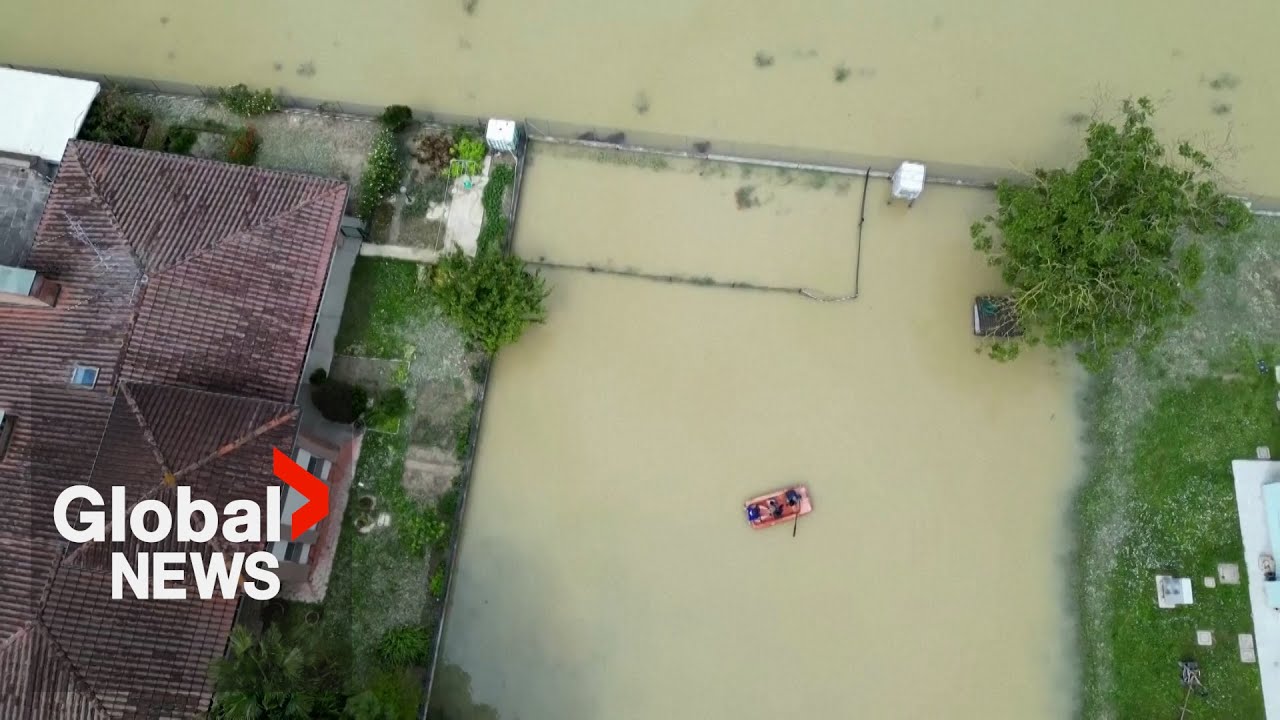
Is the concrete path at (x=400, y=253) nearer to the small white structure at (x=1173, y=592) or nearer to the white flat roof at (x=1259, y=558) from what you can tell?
the small white structure at (x=1173, y=592)

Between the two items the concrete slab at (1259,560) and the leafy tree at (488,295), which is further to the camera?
the leafy tree at (488,295)

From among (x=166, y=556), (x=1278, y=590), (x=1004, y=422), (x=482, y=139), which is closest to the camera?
(x=166, y=556)

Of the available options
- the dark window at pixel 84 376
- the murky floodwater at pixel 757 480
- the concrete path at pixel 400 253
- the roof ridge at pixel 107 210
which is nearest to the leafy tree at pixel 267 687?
the murky floodwater at pixel 757 480

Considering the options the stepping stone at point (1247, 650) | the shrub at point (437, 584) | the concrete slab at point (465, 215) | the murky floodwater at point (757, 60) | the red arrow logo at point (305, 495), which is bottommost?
the shrub at point (437, 584)

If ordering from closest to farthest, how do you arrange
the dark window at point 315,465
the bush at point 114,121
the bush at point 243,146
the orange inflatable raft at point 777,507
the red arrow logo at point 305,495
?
1. the red arrow logo at point 305,495
2. the dark window at point 315,465
3. the orange inflatable raft at point 777,507
4. the bush at point 114,121
5. the bush at point 243,146

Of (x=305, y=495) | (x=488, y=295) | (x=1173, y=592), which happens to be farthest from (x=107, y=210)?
(x=1173, y=592)

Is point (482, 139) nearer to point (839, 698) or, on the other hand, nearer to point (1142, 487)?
point (839, 698)

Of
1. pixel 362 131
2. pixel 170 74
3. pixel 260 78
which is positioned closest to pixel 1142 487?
pixel 362 131
